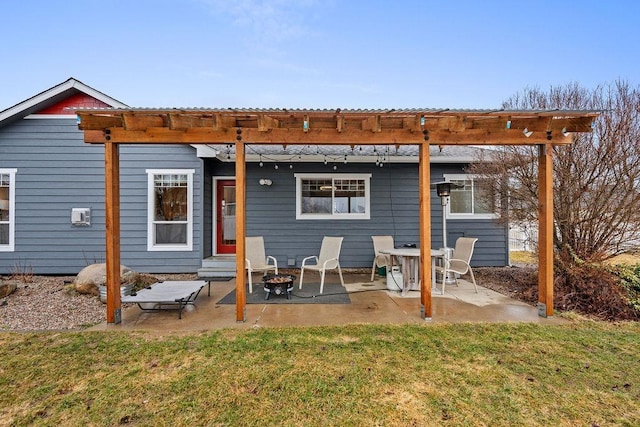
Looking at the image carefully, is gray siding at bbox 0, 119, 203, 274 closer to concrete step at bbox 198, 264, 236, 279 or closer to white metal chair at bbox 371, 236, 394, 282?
concrete step at bbox 198, 264, 236, 279

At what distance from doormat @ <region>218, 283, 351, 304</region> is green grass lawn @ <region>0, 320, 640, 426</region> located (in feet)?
3.94

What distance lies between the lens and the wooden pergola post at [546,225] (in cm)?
398

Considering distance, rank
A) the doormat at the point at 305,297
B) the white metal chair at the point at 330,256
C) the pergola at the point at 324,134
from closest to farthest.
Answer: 1. the pergola at the point at 324,134
2. the doormat at the point at 305,297
3. the white metal chair at the point at 330,256

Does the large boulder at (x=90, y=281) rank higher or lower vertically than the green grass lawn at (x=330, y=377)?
higher

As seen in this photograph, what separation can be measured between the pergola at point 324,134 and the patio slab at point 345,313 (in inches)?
9.3

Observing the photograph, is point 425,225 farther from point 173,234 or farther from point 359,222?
point 173,234

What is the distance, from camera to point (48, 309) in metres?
4.47

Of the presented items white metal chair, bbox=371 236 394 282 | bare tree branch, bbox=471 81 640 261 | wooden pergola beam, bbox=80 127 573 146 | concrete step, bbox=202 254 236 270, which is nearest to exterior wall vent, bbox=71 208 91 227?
concrete step, bbox=202 254 236 270

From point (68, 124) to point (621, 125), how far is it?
10372 mm

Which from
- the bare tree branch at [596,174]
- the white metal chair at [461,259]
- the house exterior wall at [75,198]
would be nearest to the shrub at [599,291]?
the bare tree branch at [596,174]

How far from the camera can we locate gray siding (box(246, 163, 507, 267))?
752cm

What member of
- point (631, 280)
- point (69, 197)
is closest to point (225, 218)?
point (69, 197)

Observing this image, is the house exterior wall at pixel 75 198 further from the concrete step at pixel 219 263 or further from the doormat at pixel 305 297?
the doormat at pixel 305 297

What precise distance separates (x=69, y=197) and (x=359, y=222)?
263 inches
